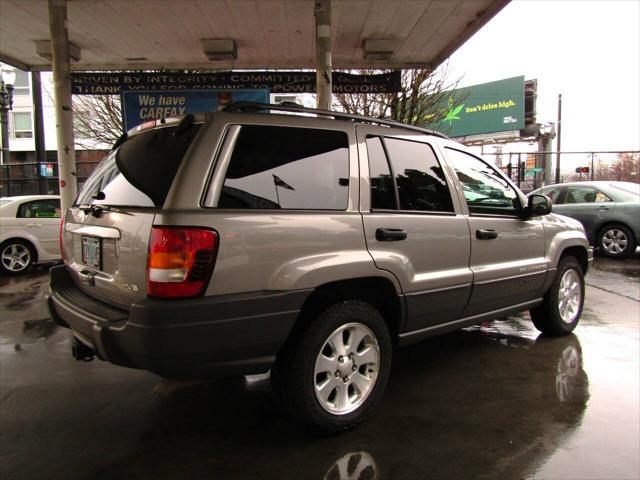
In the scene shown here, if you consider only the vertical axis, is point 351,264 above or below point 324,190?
below

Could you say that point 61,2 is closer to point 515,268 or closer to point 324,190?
point 324,190

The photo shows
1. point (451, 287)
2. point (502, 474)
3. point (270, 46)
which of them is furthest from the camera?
point (270, 46)

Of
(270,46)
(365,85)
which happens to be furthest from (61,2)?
(365,85)

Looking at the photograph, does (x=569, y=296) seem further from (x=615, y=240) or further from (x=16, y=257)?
(x=16, y=257)

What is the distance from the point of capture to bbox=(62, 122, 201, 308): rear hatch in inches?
105

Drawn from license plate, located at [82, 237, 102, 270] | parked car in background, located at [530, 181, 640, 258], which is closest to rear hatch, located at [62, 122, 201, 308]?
license plate, located at [82, 237, 102, 270]

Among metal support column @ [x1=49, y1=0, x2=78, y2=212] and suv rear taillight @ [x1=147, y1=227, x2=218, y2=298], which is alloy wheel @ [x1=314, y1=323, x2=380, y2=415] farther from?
metal support column @ [x1=49, y1=0, x2=78, y2=212]

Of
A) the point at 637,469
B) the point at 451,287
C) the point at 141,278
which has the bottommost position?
the point at 637,469

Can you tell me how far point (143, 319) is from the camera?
2467 millimetres

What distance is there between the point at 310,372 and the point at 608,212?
9.70 metres

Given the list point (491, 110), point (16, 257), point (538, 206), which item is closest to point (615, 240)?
point (538, 206)

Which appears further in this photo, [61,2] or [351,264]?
[61,2]

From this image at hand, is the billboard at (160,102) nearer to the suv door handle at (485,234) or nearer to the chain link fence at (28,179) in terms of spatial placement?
the suv door handle at (485,234)

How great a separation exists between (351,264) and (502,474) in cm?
139
